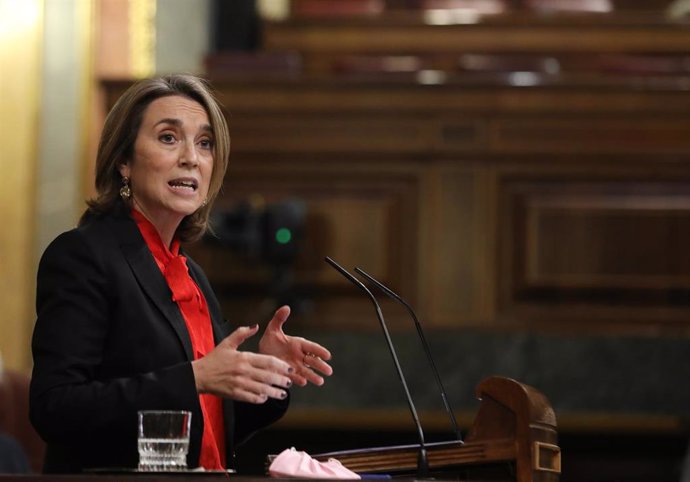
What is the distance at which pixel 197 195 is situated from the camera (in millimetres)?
1552

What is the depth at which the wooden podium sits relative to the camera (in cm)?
132

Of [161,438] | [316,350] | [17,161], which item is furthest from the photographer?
[17,161]

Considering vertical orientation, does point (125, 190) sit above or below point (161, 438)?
above

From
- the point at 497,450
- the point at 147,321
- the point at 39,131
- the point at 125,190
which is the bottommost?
the point at 497,450

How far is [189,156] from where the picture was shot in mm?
Answer: 1531

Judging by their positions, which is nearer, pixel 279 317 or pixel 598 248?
pixel 279 317

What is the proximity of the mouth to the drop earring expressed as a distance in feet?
0.20

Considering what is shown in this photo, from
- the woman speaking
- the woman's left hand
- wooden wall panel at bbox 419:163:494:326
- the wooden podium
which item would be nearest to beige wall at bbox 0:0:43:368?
wooden wall panel at bbox 419:163:494:326

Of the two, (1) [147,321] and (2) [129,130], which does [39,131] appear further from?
(1) [147,321]

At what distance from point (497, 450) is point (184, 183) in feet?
1.52

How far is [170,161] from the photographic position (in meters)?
1.53

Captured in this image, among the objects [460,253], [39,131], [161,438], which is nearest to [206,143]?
[161,438]

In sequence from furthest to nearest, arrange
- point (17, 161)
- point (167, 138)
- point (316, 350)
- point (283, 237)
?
point (17, 161) < point (283, 237) < point (167, 138) < point (316, 350)

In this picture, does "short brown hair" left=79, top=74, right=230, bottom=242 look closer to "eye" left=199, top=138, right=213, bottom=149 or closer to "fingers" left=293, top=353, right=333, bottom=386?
"eye" left=199, top=138, right=213, bottom=149
